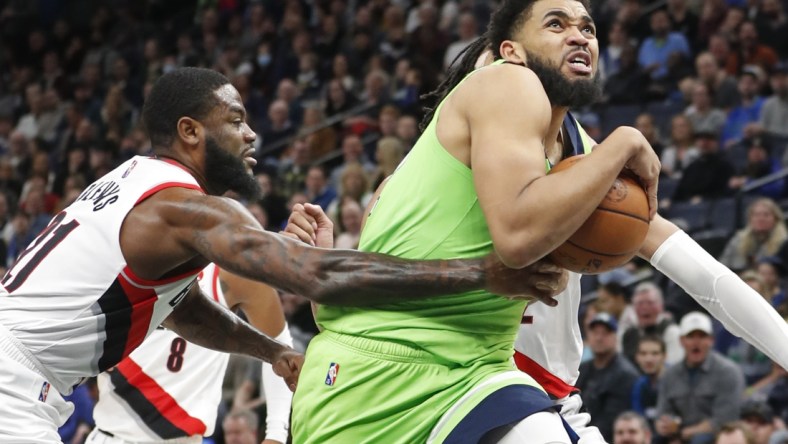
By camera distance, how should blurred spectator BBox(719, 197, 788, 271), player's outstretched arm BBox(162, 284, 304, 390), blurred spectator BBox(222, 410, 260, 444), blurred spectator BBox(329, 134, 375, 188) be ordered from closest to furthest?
player's outstretched arm BBox(162, 284, 304, 390) → blurred spectator BBox(222, 410, 260, 444) → blurred spectator BBox(719, 197, 788, 271) → blurred spectator BBox(329, 134, 375, 188)

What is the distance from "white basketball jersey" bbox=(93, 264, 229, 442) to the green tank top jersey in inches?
91.2

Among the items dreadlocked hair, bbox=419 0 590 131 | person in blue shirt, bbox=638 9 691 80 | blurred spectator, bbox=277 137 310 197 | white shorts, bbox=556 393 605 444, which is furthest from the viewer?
blurred spectator, bbox=277 137 310 197

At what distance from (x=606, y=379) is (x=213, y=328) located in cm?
416

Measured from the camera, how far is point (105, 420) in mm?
5859

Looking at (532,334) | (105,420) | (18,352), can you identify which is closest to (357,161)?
(105,420)

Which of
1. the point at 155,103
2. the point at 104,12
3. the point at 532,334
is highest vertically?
the point at 155,103

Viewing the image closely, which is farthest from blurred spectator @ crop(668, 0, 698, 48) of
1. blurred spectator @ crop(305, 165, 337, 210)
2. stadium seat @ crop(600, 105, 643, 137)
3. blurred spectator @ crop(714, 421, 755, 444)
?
blurred spectator @ crop(714, 421, 755, 444)

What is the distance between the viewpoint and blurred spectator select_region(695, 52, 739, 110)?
37.1ft

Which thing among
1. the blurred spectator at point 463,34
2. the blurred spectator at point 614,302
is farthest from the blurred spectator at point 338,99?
the blurred spectator at point 614,302

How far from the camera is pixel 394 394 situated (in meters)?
3.53

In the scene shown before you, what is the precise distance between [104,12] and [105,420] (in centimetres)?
1519

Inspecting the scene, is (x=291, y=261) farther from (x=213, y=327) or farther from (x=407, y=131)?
(x=407, y=131)

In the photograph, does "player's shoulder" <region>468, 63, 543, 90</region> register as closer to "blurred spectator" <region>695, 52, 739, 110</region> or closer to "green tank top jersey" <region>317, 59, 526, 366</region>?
"green tank top jersey" <region>317, 59, 526, 366</region>

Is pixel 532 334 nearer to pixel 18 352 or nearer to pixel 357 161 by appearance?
pixel 18 352
